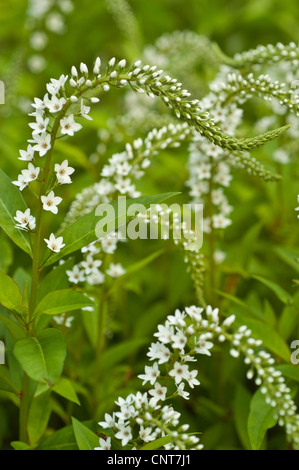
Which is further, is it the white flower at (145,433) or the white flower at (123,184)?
the white flower at (123,184)

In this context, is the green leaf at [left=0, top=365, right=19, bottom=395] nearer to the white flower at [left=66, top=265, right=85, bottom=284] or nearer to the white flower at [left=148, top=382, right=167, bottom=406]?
the white flower at [left=66, top=265, right=85, bottom=284]

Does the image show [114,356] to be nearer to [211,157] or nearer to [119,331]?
[119,331]

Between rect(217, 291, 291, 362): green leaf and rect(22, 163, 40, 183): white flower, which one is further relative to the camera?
rect(217, 291, 291, 362): green leaf

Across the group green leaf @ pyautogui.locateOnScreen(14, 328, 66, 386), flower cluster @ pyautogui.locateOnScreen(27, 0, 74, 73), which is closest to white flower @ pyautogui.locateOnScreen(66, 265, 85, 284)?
green leaf @ pyautogui.locateOnScreen(14, 328, 66, 386)

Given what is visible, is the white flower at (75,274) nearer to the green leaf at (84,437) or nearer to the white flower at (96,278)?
the white flower at (96,278)

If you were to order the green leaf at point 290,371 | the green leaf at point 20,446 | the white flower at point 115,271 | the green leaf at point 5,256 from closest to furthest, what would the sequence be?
the green leaf at point 20,446, the green leaf at point 290,371, the white flower at point 115,271, the green leaf at point 5,256

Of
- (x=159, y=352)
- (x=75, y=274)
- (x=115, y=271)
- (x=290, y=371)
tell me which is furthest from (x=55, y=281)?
(x=290, y=371)

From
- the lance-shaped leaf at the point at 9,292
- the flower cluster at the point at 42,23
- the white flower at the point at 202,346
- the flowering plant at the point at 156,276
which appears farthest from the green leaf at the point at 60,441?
the flower cluster at the point at 42,23
